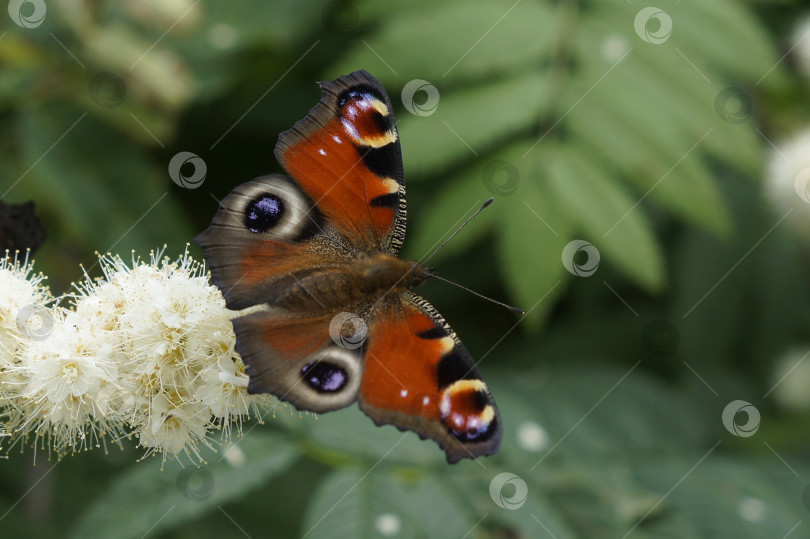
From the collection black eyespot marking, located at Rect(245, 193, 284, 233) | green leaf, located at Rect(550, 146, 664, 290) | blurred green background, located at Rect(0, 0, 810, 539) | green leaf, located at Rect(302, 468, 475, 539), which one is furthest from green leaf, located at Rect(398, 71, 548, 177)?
green leaf, located at Rect(302, 468, 475, 539)

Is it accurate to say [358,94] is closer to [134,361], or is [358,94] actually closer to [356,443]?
[134,361]

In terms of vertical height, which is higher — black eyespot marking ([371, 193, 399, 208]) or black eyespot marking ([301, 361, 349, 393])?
black eyespot marking ([371, 193, 399, 208])

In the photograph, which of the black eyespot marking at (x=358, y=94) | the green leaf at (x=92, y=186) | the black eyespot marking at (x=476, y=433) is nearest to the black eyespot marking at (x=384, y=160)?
the black eyespot marking at (x=358, y=94)

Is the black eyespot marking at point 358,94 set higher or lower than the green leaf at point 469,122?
lower

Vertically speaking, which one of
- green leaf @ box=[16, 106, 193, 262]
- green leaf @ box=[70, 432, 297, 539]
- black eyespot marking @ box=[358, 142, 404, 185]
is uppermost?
black eyespot marking @ box=[358, 142, 404, 185]

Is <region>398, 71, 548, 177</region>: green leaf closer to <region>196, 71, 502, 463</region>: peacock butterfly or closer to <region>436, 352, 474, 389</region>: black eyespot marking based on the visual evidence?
<region>196, 71, 502, 463</region>: peacock butterfly

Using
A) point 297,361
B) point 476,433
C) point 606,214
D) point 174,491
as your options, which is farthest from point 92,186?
point 476,433

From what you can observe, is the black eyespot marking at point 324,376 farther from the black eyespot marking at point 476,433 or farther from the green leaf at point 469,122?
the green leaf at point 469,122
